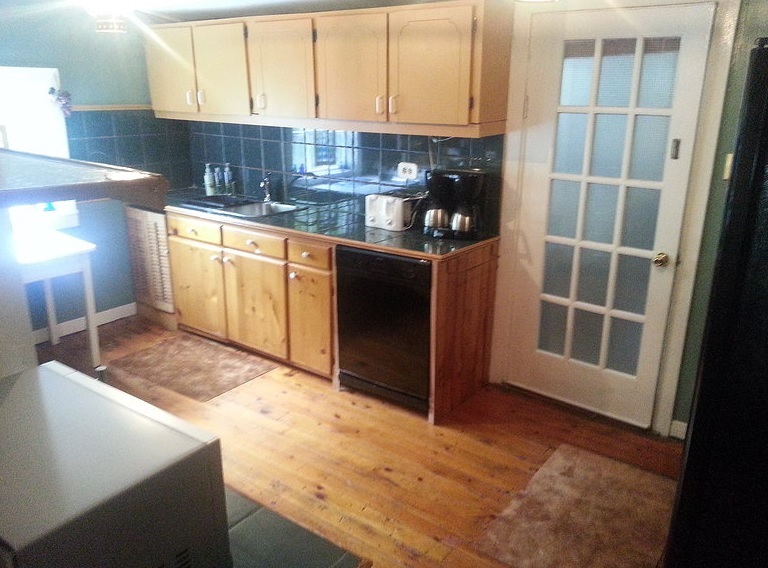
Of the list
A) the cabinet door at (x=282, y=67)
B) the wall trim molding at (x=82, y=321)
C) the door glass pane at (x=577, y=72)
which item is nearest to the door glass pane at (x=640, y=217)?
the door glass pane at (x=577, y=72)

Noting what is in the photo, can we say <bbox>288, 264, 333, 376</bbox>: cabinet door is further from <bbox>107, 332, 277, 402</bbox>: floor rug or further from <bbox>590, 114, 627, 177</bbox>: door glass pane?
<bbox>590, 114, 627, 177</bbox>: door glass pane

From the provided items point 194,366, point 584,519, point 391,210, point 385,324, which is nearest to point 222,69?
point 391,210

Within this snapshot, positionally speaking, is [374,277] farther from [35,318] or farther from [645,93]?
[35,318]

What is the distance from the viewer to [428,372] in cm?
300

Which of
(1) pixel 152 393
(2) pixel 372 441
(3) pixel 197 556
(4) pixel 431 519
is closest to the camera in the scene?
(3) pixel 197 556

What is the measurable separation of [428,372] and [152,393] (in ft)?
4.98

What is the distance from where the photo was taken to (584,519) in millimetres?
2367

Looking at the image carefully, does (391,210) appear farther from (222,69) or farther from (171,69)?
(171,69)

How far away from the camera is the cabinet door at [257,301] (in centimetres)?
346

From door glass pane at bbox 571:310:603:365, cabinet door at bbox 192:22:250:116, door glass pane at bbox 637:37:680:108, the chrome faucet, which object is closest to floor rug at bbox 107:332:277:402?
the chrome faucet

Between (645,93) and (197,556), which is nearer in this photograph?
(197,556)

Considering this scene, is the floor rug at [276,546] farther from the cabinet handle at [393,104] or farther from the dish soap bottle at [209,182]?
the dish soap bottle at [209,182]

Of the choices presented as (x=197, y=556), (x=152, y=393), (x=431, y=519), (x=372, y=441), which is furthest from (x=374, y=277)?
(x=197, y=556)

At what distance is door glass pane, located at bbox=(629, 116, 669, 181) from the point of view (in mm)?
2674
